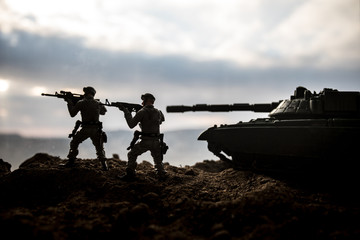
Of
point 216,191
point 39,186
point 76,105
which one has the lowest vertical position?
point 216,191

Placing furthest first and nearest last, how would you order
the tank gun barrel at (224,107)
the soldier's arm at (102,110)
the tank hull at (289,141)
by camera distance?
the tank gun barrel at (224,107) → the soldier's arm at (102,110) → the tank hull at (289,141)

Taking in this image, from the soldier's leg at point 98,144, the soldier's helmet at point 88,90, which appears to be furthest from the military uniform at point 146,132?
the soldier's helmet at point 88,90

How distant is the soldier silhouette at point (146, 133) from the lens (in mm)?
6664

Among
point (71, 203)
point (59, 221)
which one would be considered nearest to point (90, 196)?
point (71, 203)

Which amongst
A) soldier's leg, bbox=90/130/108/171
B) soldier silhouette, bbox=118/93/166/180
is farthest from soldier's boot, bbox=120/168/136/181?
soldier's leg, bbox=90/130/108/171

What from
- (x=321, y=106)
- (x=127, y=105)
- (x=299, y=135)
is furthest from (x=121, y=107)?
(x=321, y=106)

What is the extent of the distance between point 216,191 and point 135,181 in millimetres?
2024

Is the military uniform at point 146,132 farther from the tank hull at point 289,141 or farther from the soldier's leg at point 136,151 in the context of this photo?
the tank hull at point 289,141

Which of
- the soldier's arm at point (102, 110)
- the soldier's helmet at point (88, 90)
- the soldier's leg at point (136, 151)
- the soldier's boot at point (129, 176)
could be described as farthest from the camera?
the soldier's arm at point (102, 110)

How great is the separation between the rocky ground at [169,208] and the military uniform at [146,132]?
1.97 feet

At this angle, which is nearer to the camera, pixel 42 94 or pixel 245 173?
pixel 42 94

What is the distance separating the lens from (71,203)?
4910mm

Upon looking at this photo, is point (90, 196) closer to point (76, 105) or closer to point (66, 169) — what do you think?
point (66, 169)

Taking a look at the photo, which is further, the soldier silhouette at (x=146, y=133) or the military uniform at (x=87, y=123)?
the military uniform at (x=87, y=123)
